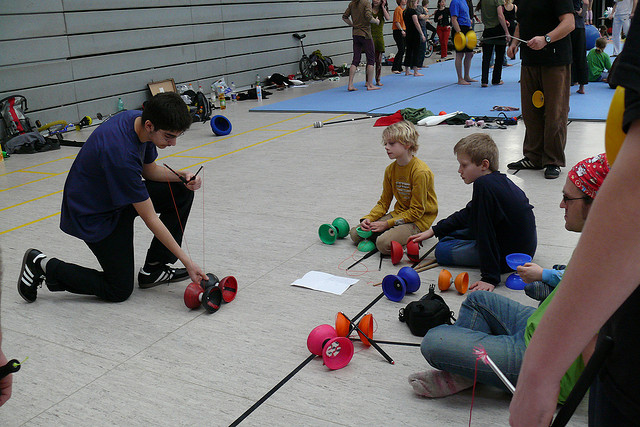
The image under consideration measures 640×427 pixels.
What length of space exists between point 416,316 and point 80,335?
1997 mm

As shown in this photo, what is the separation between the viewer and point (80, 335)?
144 inches

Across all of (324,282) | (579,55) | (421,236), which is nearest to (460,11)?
(579,55)

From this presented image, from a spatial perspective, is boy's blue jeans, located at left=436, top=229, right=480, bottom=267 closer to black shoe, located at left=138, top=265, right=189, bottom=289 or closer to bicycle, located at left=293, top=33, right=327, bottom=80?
black shoe, located at left=138, top=265, right=189, bottom=289

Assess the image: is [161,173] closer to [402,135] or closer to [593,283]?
[402,135]

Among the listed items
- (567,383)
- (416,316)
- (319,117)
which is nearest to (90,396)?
(416,316)

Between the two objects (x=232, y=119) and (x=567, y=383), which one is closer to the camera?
(x=567, y=383)

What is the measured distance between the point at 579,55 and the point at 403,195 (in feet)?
24.7

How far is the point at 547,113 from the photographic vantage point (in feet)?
20.9

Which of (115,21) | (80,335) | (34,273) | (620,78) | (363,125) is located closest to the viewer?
(620,78)

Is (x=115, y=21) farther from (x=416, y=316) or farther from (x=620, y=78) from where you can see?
(x=620, y=78)

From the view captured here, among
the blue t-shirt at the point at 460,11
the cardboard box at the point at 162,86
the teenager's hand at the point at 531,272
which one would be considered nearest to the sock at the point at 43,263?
the teenager's hand at the point at 531,272

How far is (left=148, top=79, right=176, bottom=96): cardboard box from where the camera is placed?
1253 centimetres

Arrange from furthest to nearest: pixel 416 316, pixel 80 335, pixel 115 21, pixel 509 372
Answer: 1. pixel 115 21
2. pixel 80 335
3. pixel 416 316
4. pixel 509 372

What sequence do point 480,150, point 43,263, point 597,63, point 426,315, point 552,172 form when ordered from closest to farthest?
point 426,315
point 480,150
point 43,263
point 552,172
point 597,63
